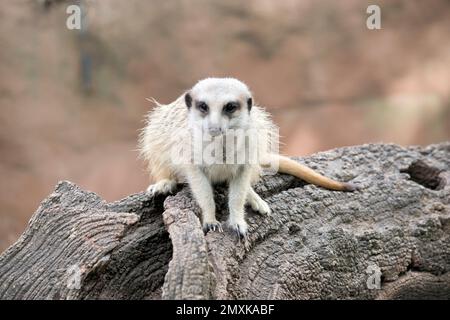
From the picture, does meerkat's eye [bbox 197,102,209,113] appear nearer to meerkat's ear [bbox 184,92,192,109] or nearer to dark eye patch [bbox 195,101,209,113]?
dark eye patch [bbox 195,101,209,113]

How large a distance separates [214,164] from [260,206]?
0.34 metres

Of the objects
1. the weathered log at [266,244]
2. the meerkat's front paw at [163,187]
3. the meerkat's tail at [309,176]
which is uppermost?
the meerkat's tail at [309,176]

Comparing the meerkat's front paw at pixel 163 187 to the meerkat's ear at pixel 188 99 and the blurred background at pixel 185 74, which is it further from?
the blurred background at pixel 185 74

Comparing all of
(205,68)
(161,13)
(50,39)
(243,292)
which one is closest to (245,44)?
(205,68)

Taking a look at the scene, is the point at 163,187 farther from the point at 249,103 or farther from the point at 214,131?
the point at 249,103

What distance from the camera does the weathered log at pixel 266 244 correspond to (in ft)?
8.69

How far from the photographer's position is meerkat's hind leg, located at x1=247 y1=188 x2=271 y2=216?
326 centimetres

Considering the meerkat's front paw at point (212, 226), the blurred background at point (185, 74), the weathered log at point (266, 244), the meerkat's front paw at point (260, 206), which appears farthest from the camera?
the blurred background at point (185, 74)

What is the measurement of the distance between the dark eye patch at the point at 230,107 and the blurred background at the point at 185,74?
15.9 feet

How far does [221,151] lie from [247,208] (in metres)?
0.34

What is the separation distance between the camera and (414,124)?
29.0 ft

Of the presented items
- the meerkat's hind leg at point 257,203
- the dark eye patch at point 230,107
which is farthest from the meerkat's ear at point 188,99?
the meerkat's hind leg at point 257,203

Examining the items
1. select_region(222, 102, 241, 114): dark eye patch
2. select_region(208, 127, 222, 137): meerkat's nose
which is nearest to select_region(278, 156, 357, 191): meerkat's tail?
select_region(222, 102, 241, 114): dark eye patch

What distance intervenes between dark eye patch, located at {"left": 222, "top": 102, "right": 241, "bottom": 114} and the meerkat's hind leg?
47 cm
